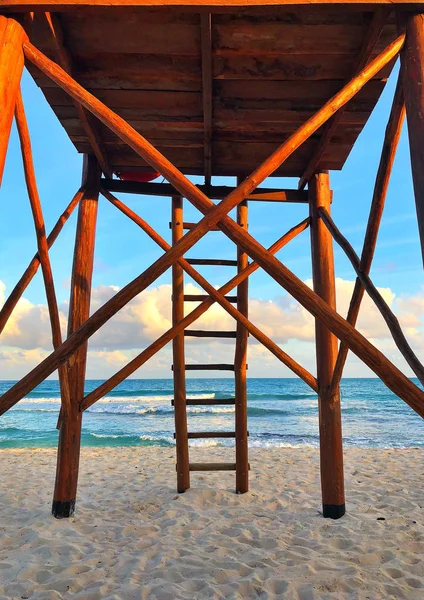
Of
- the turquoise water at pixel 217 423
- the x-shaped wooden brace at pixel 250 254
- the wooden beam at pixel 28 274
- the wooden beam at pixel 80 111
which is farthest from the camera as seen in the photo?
the turquoise water at pixel 217 423

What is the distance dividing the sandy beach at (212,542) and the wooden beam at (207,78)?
3059 mm

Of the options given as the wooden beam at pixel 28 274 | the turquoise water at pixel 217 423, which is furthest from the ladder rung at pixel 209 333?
the turquoise water at pixel 217 423

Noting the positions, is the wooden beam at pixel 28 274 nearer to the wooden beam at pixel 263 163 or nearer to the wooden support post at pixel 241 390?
the wooden beam at pixel 263 163

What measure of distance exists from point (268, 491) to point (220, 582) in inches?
96.1

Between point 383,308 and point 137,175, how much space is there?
8.66 ft

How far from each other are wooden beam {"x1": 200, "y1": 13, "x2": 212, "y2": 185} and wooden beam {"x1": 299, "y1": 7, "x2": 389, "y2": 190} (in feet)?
3.01

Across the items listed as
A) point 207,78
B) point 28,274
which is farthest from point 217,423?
point 207,78

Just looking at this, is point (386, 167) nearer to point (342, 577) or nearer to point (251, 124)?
point (251, 124)

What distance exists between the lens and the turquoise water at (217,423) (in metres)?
13.6

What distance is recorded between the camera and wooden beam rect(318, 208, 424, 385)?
2429 mm

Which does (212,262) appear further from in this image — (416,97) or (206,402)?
(416,97)

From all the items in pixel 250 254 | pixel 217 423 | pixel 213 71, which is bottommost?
pixel 217 423

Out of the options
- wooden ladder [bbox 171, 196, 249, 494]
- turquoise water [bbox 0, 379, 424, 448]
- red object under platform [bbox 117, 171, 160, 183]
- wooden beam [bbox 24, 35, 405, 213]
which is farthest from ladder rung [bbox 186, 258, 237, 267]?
turquoise water [bbox 0, 379, 424, 448]

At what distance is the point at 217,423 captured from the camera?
16812 mm
